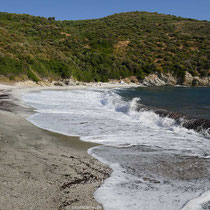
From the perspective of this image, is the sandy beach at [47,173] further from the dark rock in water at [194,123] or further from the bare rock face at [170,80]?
the bare rock face at [170,80]

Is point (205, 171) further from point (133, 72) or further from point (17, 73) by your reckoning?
point (133, 72)

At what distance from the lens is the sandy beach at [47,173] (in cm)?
312

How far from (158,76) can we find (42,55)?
23116 mm

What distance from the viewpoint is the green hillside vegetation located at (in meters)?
31.9

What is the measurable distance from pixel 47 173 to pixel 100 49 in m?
50.0

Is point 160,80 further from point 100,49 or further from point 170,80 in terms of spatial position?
point 100,49

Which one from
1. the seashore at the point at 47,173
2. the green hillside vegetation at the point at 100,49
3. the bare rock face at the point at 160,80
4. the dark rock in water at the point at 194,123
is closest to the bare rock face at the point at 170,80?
the bare rock face at the point at 160,80

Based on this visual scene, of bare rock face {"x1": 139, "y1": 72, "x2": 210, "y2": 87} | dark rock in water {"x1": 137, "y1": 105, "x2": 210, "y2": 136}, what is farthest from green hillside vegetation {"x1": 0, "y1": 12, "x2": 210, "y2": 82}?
dark rock in water {"x1": 137, "y1": 105, "x2": 210, "y2": 136}

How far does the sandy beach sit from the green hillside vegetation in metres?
22.3

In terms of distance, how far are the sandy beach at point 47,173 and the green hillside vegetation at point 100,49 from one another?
73.2 feet

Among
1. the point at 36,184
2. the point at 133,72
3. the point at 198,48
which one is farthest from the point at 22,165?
the point at 198,48

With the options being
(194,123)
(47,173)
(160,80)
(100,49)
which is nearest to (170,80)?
(160,80)

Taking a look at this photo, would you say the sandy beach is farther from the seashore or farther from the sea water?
the sea water

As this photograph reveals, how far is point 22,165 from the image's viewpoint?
428cm
